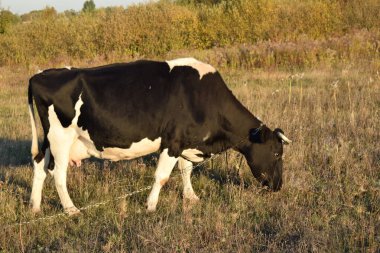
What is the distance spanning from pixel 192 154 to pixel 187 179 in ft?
1.35

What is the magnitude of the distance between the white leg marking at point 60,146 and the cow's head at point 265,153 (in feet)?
7.25

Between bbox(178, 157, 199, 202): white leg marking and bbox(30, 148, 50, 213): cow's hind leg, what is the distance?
174 cm

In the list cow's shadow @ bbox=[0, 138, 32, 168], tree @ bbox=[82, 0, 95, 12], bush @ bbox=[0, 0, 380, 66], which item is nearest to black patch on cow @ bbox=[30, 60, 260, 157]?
cow's shadow @ bbox=[0, 138, 32, 168]

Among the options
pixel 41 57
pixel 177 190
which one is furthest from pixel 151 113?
pixel 41 57

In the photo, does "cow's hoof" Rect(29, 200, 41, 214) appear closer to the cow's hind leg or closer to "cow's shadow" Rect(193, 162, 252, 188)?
the cow's hind leg

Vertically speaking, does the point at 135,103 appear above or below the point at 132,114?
above

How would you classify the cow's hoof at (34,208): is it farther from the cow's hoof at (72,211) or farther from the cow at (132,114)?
the cow's hoof at (72,211)

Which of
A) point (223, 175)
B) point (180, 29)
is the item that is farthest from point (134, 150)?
point (180, 29)

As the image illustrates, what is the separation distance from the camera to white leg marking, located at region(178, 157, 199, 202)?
5.96 meters

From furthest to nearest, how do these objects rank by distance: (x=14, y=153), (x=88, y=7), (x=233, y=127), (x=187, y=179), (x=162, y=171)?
(x=88, y=7)
(x=14, y=153)
(x=187, y=179)
(x=233, y=127)
(x=162, y=171)

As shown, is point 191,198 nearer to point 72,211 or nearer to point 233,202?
point 233,202

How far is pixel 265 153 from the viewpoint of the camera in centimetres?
607

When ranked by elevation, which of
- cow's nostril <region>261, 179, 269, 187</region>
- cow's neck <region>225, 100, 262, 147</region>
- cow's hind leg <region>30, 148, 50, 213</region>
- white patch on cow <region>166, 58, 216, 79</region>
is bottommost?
cow's nostril <region>261, 179, 269, 187</region>

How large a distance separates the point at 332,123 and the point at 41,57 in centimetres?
1784
